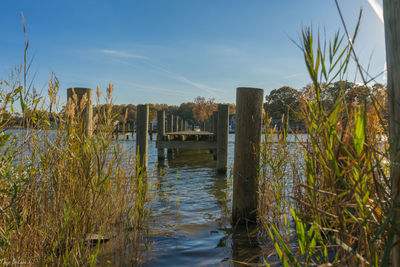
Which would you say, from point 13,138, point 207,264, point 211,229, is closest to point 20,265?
point 13,138

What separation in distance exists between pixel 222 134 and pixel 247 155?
509 centimetres

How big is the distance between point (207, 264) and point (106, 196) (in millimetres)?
1325

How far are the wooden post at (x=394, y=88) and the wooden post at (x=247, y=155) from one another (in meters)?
2.77

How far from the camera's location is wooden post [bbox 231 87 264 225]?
4184 mm

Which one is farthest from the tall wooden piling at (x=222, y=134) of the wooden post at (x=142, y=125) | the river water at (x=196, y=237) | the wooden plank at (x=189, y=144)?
the river water at (x=196, y=237)

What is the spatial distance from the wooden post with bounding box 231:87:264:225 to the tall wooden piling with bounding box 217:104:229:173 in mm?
4738

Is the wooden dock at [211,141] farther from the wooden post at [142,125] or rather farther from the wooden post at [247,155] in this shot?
the wooden post at [247,155]

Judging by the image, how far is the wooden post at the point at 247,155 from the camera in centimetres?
418

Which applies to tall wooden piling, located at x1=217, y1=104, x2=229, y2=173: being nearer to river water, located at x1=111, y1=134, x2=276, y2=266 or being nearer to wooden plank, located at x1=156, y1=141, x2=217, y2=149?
wooden plank, located at x1=156, y1=141, x2=217, y2=149

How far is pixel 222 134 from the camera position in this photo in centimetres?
927

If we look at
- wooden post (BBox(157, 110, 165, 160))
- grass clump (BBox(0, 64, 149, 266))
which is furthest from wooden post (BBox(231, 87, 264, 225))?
wooden post (BBox(157, 110, 165, 160))

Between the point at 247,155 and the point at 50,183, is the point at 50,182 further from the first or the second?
the point at 247,155

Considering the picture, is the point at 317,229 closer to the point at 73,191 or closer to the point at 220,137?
the point at 73,191

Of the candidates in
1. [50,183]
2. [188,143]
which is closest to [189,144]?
[188,143]
